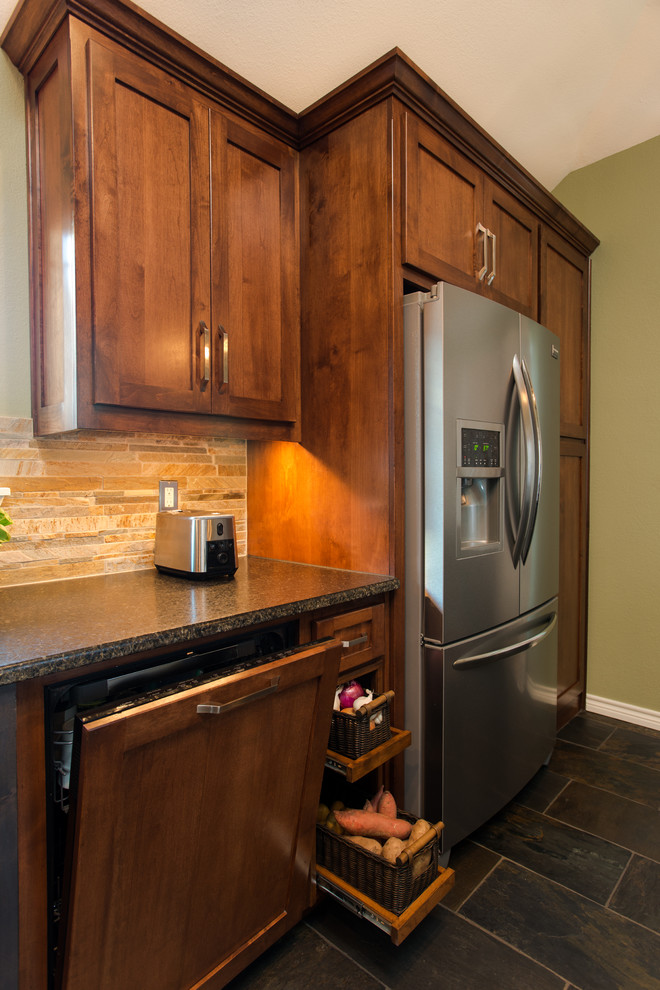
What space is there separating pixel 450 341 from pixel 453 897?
5.29 feet

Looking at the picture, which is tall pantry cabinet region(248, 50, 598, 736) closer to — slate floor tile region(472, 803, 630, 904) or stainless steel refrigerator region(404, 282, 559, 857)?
stainless steel refrigerator region(404, 282, 559, 857)

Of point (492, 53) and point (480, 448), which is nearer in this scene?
point (480, 448)

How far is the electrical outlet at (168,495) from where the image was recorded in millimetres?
1862

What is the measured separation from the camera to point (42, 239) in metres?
1.52

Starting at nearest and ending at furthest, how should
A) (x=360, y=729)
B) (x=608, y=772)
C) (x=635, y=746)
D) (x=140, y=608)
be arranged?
1. (x=140, y=608)
2. (x=360, y=729)
3. (x=608, y=772)
4. (x=635, y=746)

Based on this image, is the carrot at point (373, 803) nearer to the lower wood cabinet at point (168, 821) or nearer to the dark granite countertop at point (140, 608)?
the lower wood cabinet at point (168, 821)

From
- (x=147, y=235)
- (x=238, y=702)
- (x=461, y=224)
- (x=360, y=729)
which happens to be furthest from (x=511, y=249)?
(x=238, y=702)

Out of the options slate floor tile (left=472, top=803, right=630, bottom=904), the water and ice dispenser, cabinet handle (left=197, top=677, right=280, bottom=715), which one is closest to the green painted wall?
slate floor tile (left=472, top=803, right=630, bottom=904)

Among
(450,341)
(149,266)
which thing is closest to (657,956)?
(450,341)

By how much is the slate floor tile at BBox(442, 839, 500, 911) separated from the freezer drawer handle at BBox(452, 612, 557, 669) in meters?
0.63

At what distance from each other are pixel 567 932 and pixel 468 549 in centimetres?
104

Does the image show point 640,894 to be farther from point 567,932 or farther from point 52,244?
point 52,244

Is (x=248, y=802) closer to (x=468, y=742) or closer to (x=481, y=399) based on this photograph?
(x=468, y=742)

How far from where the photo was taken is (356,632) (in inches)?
61.9
